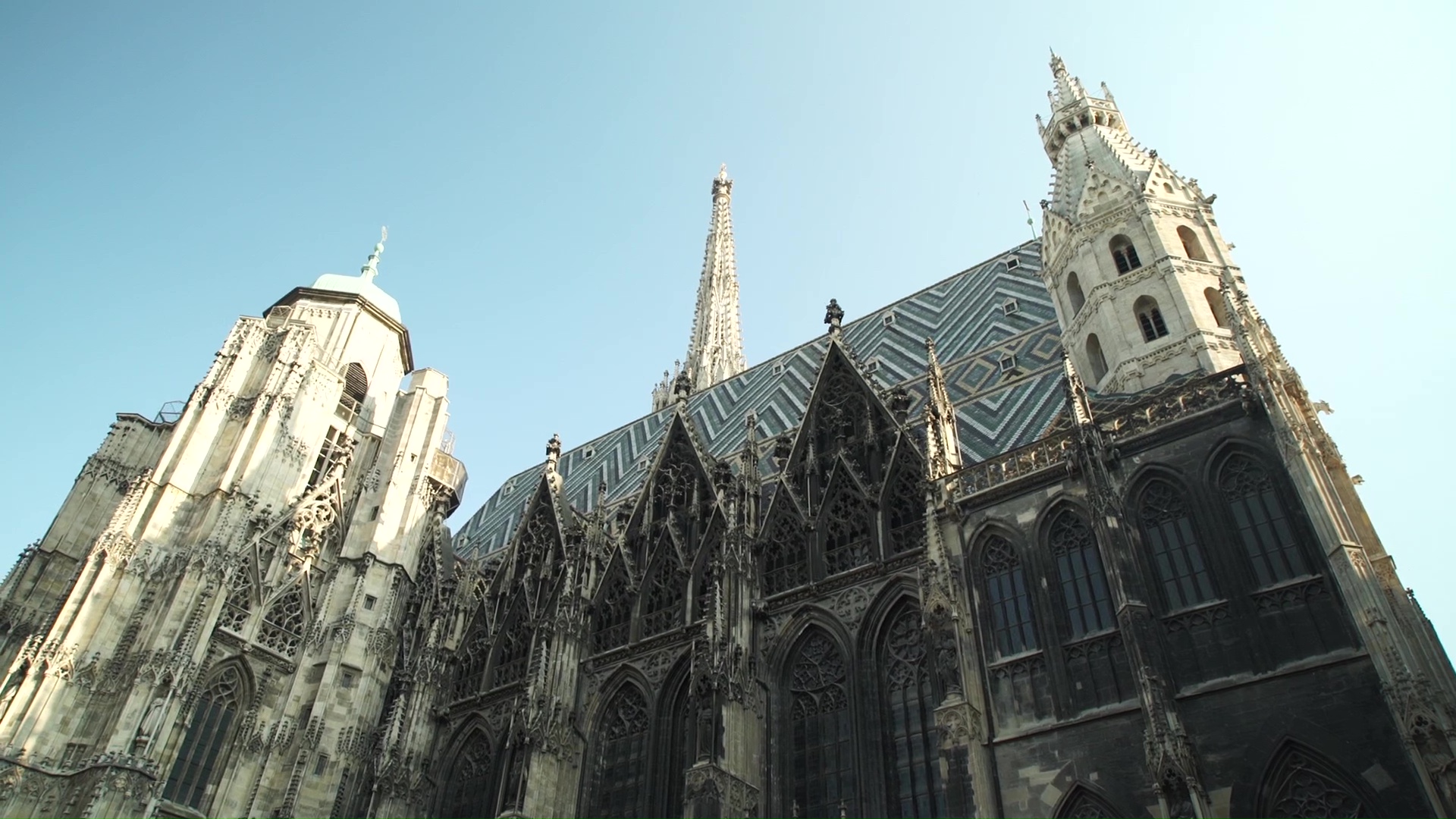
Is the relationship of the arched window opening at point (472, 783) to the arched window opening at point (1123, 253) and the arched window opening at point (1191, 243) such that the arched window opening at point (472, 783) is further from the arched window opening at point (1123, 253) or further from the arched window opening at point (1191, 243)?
the arched window opening at point (1191, 243)

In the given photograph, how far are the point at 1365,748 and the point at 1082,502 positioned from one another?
5102 millimetres

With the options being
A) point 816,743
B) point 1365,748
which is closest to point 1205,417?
point 1365,748

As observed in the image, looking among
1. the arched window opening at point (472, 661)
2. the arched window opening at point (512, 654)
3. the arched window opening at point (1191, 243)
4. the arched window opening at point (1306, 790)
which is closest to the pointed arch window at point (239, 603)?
the arched window opening at point (472, 661)

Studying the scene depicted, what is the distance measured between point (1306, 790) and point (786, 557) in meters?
9.85

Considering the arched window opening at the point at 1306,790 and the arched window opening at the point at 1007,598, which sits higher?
the arched window opening at the point at 1007,598

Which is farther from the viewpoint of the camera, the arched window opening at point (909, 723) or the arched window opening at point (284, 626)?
the arched window opening at point (284, 626)

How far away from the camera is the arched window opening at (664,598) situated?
69.1ft

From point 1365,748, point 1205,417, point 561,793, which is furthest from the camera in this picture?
point 561,793

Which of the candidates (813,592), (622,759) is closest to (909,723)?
(813,592)

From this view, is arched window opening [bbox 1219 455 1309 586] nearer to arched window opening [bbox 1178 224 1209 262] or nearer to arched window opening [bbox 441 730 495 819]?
arched window opening [bbox 1178 224 1209 262]

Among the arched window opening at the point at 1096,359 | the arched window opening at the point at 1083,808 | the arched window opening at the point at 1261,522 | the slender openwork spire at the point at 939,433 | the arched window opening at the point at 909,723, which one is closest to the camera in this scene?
the arched window opening at the point at 1083,808

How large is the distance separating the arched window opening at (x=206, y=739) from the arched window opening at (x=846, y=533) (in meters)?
13.9

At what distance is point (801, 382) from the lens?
28.9 m

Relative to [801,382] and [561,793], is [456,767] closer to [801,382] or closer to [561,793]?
[561,793]
